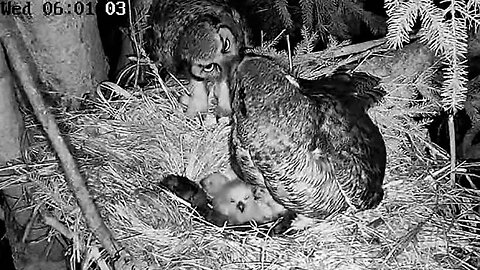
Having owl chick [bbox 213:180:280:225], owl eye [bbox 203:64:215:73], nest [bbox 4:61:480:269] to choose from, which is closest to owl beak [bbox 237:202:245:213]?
owl chick [bbox 213:180:280:225]

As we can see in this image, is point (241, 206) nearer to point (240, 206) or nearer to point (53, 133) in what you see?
point (240, 206)

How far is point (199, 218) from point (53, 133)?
0.50 metres

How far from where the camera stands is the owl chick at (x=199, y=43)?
1584 millimetres

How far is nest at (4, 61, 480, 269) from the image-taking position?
1.35 m

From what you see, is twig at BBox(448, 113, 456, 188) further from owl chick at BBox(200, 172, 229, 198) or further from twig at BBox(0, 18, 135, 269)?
twig at BBox(0, 18, 135, 269)

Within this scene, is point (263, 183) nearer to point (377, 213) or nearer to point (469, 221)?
point (377, 213)

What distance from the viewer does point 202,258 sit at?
1.33 meters

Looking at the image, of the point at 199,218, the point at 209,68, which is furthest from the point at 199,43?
the point at 199,218

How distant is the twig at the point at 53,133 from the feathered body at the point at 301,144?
0.31 m

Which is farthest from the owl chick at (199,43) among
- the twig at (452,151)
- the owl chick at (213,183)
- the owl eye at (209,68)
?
the twig at (452,151)

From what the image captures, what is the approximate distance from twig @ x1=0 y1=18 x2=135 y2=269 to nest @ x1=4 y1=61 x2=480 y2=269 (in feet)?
0.60

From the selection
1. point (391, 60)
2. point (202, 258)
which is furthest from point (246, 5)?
point (202, 258)

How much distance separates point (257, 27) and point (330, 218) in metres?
0.71

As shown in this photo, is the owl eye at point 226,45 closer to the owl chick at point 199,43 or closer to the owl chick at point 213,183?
the owl chick at point 199,43
